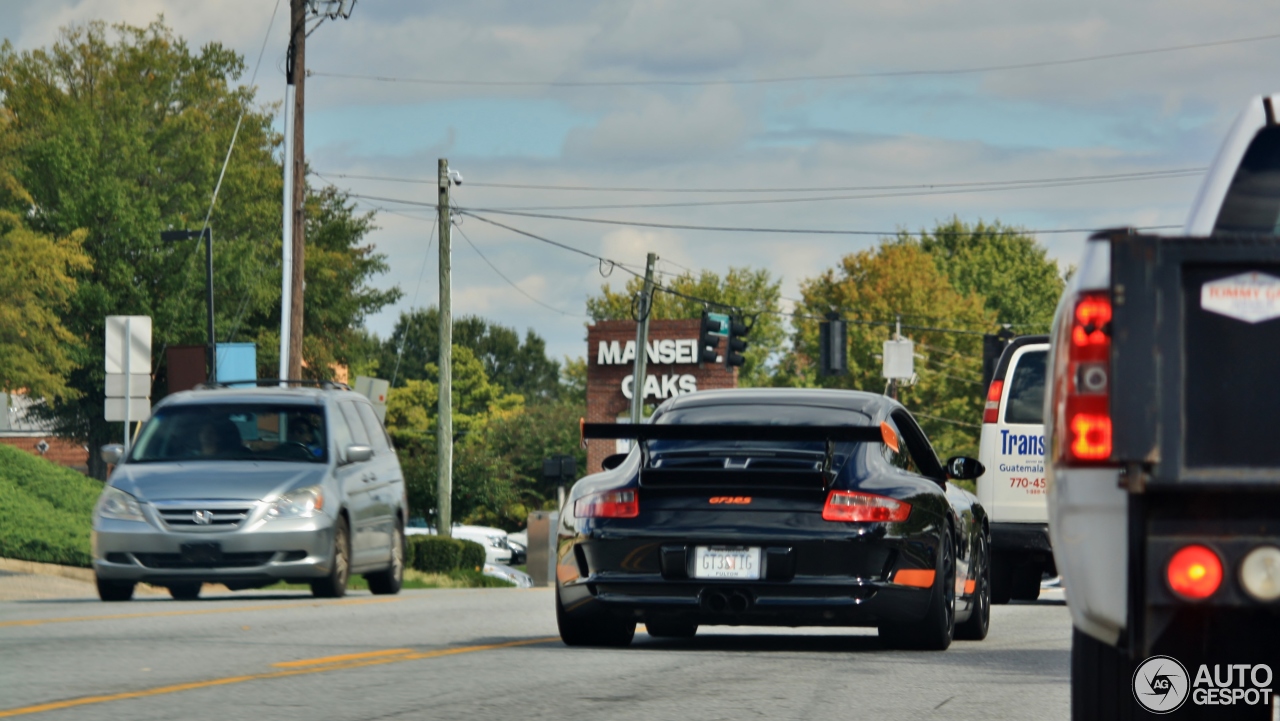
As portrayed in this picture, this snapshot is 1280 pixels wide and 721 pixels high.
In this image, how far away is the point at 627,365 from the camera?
77.4 m

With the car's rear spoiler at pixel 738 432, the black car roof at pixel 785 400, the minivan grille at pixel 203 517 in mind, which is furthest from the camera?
the minivan grille at pixel 203 517

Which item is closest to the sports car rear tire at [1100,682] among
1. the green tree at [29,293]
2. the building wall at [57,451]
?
the green tree at [29,293]

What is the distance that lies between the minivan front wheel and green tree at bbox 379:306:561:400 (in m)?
122

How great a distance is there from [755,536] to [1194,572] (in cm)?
598

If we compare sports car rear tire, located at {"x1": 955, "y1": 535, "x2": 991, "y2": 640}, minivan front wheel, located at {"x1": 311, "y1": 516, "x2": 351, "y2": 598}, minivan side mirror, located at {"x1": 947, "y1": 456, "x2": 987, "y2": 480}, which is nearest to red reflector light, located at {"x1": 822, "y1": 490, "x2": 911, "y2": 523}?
minivan side mirror, located at {"x1": 947, "y1": 456, "x2": 987, "y2": 480}

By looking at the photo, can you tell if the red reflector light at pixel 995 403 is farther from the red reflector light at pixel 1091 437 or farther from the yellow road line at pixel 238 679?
the red reflector light at pixel 1091 437

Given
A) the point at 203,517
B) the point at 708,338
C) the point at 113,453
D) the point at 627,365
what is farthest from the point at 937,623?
the point at 627,365

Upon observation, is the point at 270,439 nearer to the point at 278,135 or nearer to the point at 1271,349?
the point at 1271,349

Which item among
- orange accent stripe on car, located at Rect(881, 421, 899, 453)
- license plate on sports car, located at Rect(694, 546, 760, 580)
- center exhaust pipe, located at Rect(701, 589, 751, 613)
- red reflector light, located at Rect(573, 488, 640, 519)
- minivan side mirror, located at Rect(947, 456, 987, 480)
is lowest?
center exhaust pipe, located at Rect(701, 589, 751, 613)

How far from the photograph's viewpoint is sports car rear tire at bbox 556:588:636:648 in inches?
428

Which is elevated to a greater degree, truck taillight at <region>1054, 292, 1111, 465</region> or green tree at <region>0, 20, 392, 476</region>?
green tree at <region>0, 20, 392, 476</region>

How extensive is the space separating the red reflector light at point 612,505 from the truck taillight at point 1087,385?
5945mm

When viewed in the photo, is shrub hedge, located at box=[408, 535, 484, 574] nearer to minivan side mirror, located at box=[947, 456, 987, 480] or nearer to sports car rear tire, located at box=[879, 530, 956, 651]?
minivan side mirror, located at box=[947, 456, 987, 480]

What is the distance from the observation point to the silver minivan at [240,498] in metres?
15.9
